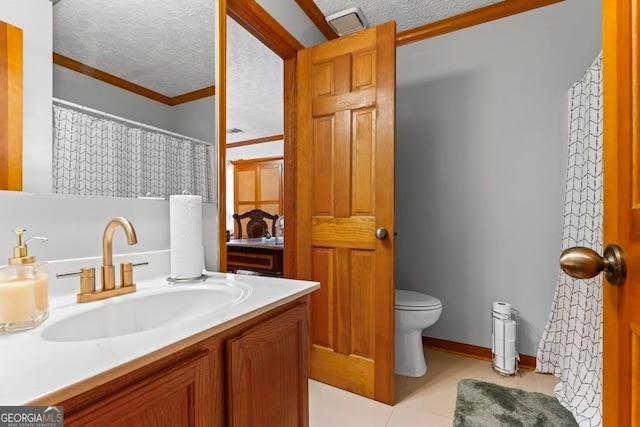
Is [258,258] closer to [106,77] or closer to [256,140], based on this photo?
[106,77]

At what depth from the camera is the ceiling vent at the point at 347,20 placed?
6.21 ft

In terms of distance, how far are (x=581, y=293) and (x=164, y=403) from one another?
6.60ft

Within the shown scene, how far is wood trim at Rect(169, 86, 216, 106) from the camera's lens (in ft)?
3.93

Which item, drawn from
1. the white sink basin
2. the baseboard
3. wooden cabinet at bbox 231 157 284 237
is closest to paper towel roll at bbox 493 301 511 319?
the baseboard

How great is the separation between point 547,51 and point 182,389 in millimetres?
2676

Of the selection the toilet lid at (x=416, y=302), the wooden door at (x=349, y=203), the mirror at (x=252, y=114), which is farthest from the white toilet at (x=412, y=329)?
the mirror at (x=252, y=114)

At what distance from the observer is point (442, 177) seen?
233cm

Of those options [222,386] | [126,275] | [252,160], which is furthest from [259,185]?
[222,386]

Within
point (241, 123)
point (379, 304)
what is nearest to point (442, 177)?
point (379, 304)

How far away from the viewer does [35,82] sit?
82cm

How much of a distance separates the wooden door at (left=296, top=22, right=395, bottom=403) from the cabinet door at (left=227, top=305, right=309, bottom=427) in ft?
2.77

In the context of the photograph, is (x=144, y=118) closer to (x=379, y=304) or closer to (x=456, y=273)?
(x=379, y=304)

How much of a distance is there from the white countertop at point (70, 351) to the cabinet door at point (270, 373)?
68 mm

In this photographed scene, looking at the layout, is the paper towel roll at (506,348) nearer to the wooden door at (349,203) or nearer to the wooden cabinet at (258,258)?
the wooden door at (349,203)
